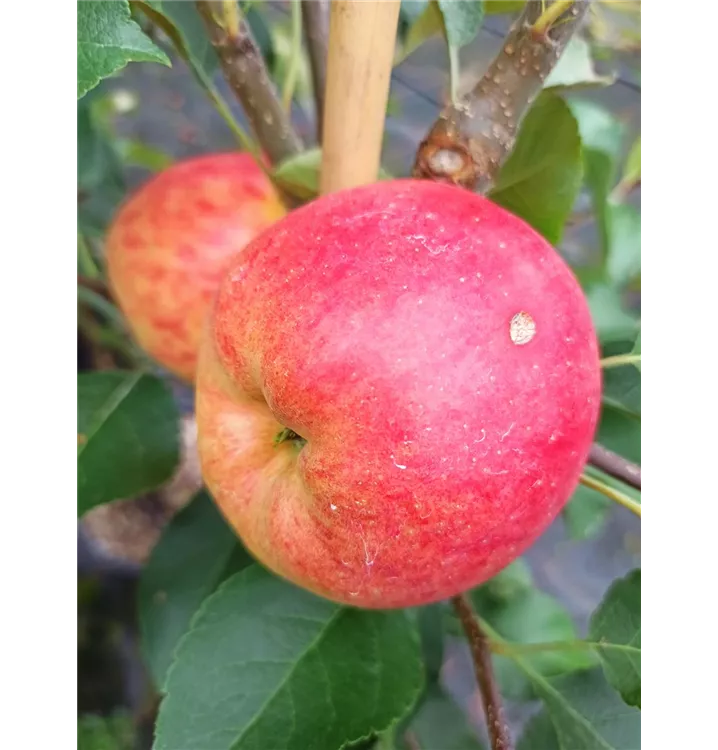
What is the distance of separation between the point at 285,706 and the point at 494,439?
0.22m

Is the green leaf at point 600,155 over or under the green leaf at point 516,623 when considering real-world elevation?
over

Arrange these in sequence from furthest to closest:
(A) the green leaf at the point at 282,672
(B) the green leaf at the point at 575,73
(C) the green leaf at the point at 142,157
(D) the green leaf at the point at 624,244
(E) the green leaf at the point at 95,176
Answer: (C) the green leaf at the point at 142,157, (D) the green leaf at the point at 624,244, (E) the green leaf at the point at 95,176, (B) the green leaf at the point at 575,73, (A) the green leaf at the point at 282,672

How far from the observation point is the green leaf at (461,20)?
0.43 metres

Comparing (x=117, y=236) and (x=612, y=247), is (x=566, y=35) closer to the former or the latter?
(x=117, y=236)

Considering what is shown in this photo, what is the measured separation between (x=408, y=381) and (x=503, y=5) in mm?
321

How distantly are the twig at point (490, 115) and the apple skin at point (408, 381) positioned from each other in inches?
1.5

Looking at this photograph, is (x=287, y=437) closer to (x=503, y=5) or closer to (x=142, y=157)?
(x=503, y=5)

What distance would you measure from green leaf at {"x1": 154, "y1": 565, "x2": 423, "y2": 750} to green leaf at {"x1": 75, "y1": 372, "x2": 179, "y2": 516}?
0.18 m

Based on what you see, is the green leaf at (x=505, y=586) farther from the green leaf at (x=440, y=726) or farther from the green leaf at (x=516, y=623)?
the green leaf at (x=440, y=726)

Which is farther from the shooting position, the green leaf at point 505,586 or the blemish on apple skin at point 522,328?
the green leaf at point 505,586

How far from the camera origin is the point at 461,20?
0.43 meters

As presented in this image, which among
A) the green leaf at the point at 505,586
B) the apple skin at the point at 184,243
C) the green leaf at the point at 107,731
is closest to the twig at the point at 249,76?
the apple skin at the point at 184,243

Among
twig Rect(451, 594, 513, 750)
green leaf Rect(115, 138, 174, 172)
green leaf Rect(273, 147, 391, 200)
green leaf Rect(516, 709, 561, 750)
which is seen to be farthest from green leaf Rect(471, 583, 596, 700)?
green leaf Rect(115, 138, 174, 172)
